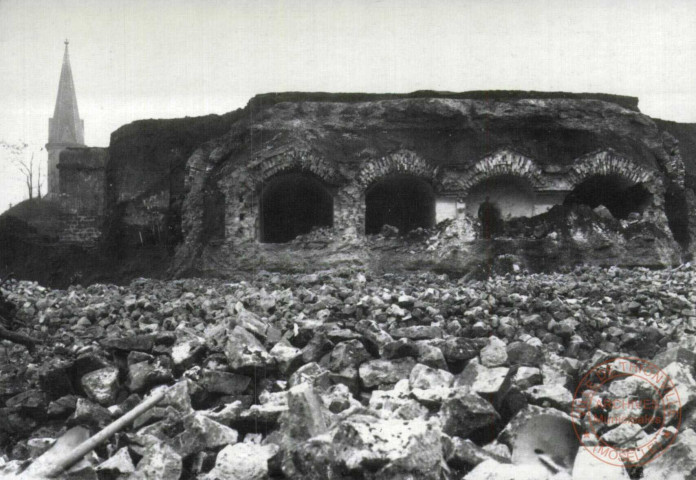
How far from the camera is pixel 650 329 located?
4.34 m

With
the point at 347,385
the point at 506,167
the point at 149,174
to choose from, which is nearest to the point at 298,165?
the point at 506,167

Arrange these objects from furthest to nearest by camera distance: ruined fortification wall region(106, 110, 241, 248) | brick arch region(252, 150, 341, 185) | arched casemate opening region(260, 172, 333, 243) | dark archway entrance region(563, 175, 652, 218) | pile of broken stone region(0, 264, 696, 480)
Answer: ruined fortification wall region(106, 110, 241, 248)
arched casemate opening region(260, 172, 333, 243)
dark archway entrance region(563, 175, 652, 218)
brick arch region(252, 150, 341, 185)
pile of broken stone region(0, 264, 696, 480)

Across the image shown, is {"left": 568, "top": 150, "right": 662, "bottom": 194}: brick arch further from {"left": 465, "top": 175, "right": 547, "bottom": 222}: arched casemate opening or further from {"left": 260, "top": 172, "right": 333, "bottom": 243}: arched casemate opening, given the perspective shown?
{"left": 260, "top": 172, "right": 333, "bottom": 243}: arched casemate opening

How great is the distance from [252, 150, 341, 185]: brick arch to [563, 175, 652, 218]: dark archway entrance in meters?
4.19

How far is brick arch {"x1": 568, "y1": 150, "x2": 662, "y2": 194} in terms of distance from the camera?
30.9 feet

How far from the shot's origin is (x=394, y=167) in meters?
9.33

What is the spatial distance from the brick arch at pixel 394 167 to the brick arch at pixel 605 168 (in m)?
2.34

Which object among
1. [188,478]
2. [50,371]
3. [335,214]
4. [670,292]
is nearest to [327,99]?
[335,214]

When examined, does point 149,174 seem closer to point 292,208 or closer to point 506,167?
point 292,208

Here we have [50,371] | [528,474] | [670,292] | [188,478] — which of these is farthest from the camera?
[670,292]

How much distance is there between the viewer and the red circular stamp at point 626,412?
9.22ft

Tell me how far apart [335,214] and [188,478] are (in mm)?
6577

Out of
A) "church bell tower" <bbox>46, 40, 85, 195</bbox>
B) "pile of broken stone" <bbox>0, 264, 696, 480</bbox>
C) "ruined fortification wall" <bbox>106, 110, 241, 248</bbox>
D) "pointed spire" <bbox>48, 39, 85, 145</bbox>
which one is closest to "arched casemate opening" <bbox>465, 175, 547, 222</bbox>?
"pile of broken stone" <bbox>0, 264, 696, 480</bbox>

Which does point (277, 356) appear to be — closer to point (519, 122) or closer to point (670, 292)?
point (670, 292)
